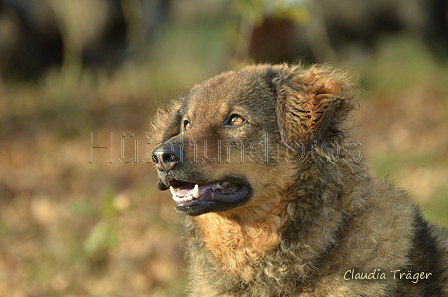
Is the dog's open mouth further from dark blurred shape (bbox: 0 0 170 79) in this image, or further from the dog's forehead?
dark blurred shape (bbox: 0 0 170 79)

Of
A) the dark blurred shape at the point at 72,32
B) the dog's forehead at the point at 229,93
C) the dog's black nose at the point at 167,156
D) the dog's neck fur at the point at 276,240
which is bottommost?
the dog's neck fur at the point at 276,240

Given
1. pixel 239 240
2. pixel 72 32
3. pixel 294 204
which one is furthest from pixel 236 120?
pixel 72 32

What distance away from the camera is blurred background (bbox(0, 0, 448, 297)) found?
21.7 ft

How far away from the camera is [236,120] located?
385 centimetres

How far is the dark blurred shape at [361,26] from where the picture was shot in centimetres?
1369

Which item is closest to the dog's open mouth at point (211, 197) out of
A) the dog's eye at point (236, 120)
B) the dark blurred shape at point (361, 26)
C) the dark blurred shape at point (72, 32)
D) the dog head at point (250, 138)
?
the dog head at point (250, 138)

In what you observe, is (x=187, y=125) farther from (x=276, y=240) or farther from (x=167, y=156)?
(x=276, y=240)

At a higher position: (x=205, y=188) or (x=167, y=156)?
(x=167, y=156)

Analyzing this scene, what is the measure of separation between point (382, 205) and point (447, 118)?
29.5ft

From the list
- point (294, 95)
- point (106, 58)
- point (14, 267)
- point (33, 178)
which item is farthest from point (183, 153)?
point (106, 58)

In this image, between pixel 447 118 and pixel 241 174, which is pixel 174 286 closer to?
pixel 241 174

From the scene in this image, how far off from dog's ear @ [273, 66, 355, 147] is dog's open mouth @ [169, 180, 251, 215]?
48 cm

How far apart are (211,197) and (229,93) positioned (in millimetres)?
849

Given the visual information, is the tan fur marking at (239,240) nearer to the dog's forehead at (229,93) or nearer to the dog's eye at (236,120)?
the dog's eye at (236,120)
